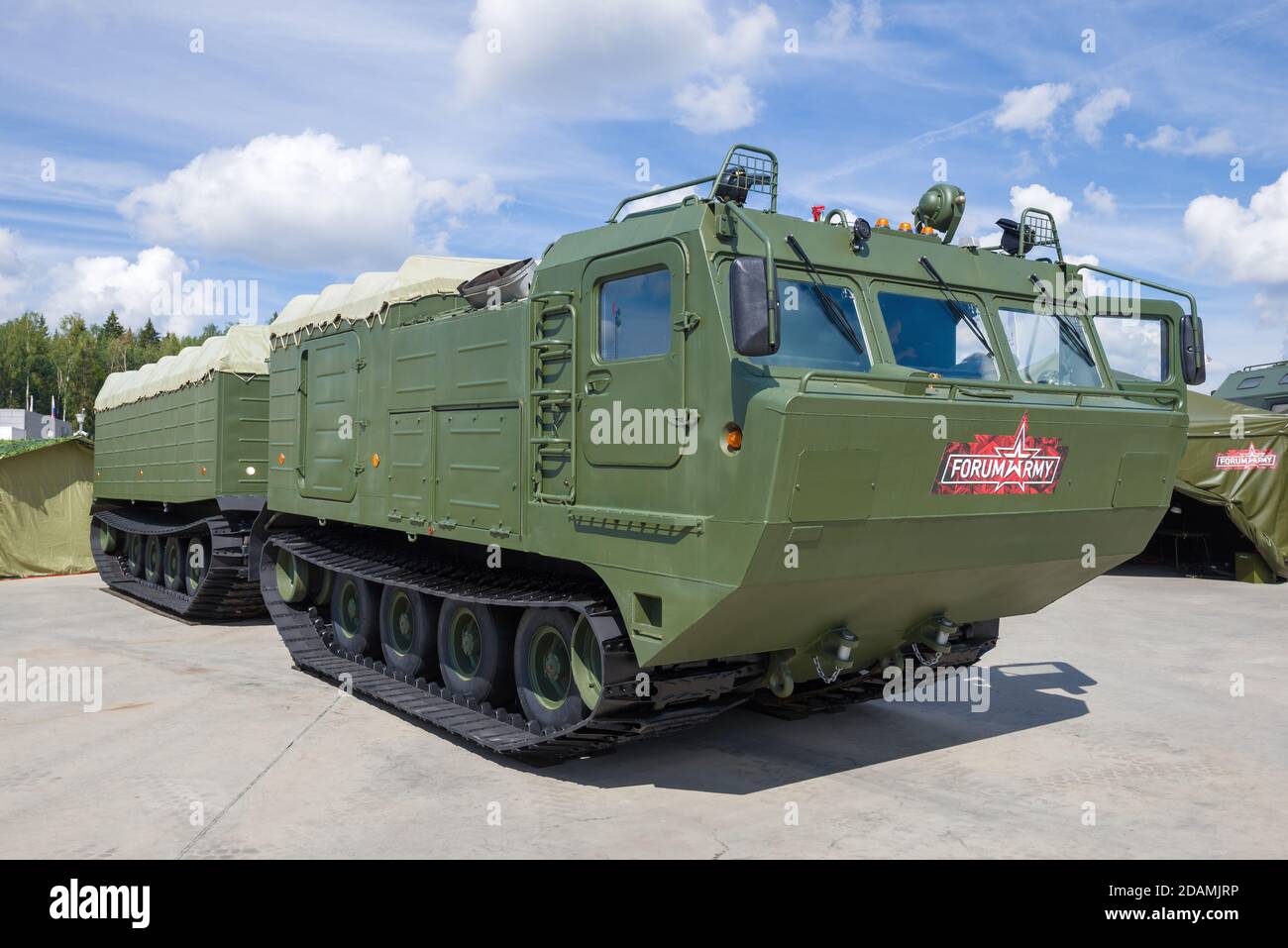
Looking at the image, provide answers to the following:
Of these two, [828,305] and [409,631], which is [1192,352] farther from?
[409,631]

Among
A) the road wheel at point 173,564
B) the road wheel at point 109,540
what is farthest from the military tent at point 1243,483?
the road wheel at point 109,540

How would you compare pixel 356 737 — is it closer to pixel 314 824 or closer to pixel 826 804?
→ pixel 314 824

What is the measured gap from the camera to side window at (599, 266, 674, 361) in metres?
5.97

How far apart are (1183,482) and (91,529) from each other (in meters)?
19.0

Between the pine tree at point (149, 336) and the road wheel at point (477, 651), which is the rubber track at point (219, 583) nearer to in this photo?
the road wheel at point (477, 651)

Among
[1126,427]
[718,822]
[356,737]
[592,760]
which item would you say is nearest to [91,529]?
[356,737]

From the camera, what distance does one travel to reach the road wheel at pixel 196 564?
1411 centimetres

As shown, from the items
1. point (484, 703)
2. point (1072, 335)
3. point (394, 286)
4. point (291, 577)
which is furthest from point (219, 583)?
point (1072, 335)

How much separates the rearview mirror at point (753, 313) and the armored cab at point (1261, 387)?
20240mm

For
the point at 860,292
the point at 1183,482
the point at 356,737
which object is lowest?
the point at 356,737

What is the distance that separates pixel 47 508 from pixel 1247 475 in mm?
20905

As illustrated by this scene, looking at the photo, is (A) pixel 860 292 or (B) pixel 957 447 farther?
(A) pixel 860 292

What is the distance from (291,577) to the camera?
426 inches

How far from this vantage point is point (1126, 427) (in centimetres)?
659
